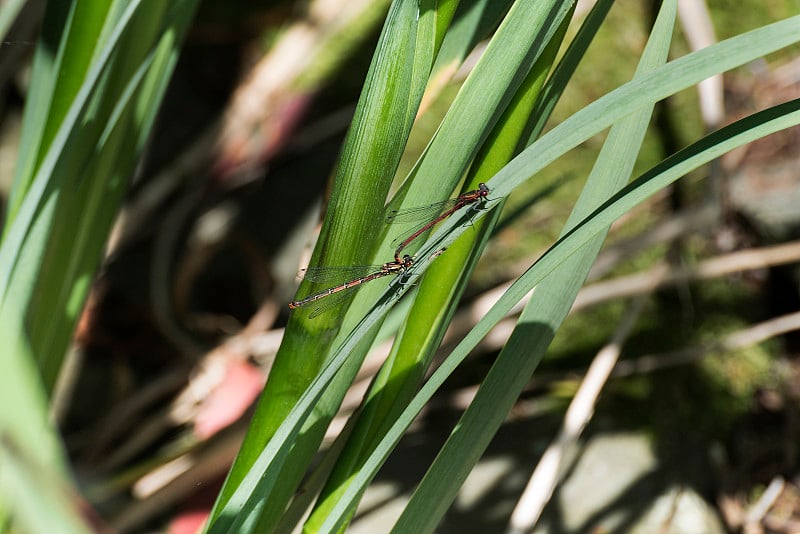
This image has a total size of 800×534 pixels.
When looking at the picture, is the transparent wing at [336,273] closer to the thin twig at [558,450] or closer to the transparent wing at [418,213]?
the transparent wing at [418,213]

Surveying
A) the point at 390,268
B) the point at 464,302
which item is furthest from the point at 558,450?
the point at 464,302

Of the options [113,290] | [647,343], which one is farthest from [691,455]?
[113,290]

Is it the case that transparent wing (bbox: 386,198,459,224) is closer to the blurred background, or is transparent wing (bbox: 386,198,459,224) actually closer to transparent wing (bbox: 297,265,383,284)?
transparent wing (bbox: 297,265,383,284)

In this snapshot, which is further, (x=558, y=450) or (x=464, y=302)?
(x=464, y=302)

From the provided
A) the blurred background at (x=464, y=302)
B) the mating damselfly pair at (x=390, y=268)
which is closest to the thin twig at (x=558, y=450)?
the blurred background at (x=464, y=302)

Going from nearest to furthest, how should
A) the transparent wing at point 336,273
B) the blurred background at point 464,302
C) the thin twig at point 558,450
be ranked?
the transparent wing at point 336,273 → the thin twig at point 558,450 → the blurred background at point 464,302

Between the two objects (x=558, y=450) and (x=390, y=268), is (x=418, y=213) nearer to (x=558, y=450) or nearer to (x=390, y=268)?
(x=390, y=268)

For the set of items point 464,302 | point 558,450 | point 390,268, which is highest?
point 464,302

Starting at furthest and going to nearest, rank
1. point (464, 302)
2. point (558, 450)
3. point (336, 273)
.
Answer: point (464, 302)
point (558, 450)
point (336, 273)

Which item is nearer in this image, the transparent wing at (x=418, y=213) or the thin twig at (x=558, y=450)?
the transparent wing at (x=418, y=213)
